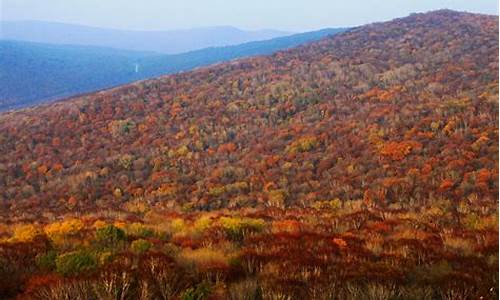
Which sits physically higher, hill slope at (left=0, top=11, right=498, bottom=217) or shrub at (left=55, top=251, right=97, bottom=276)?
shrub at (left=55, top=251, right=97, bottom=276)

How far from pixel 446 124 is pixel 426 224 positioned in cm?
1690

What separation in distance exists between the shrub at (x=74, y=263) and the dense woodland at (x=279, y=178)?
0.08ft

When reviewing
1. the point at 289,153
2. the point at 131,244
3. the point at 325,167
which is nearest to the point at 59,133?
the point at 289,153

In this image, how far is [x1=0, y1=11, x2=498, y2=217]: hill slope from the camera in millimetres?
19781

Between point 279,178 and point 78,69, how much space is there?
404ft

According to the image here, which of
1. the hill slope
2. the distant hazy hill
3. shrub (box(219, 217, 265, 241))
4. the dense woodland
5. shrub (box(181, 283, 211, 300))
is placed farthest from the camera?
the distant hazy hill

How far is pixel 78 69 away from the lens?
132 metres

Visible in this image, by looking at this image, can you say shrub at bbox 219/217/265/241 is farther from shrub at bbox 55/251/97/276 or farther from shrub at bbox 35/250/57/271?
shrub at bbox 35/250/57/271

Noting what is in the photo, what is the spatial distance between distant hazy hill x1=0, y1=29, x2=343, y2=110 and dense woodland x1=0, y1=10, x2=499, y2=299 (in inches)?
2042

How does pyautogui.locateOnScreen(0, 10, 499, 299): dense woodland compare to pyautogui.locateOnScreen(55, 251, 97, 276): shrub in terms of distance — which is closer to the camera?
pyautogui.locateOnScreen(0, 10, 499, 299): dense woodland

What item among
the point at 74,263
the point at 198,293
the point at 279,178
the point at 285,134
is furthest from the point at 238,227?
the point at 285,134

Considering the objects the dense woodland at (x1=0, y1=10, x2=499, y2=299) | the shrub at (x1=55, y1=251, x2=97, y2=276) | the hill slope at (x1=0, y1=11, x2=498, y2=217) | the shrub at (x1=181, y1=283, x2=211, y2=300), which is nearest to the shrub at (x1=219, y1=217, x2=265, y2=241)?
the dense woodland at (x1=0, y1=10, x2=499, y2=299)

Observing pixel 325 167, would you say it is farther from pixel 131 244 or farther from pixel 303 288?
pixel 303 288

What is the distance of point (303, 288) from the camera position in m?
5.17
